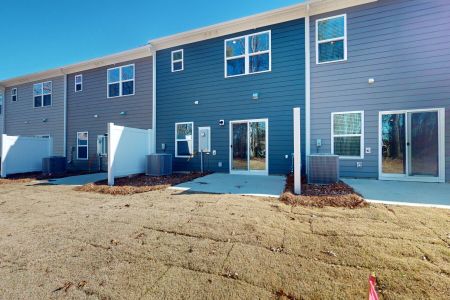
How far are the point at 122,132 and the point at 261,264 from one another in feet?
23.9

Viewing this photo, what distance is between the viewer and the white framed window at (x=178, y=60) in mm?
9645

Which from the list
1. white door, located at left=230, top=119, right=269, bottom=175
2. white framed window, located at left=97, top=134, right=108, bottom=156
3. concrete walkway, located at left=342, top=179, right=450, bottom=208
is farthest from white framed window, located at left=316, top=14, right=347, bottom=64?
white framed window, located at left=97, top=134, right=108, bottom=156

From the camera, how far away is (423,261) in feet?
7.72

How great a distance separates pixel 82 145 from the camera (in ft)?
39.8

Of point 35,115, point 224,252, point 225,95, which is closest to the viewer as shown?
point 224,252

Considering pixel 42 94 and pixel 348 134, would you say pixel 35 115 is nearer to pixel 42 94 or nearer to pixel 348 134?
pixel 42 94

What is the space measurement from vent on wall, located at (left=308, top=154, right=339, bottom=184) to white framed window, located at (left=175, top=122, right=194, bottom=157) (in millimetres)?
4893

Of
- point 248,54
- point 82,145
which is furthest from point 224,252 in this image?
point 82,145

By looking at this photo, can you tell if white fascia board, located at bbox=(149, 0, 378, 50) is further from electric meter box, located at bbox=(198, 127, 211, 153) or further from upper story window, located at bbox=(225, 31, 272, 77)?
electric meter box, located at bbox=(198, 127, 211, 153)

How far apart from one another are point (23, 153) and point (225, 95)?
9934 millimetres

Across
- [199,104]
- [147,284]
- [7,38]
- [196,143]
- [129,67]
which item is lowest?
[147,284]

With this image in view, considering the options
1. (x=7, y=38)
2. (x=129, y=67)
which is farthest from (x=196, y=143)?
(x=7, y=38)

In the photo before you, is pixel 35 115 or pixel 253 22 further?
pixel 35 115

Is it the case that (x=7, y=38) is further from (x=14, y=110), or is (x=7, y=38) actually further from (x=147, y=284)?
(x=147, y=284)
